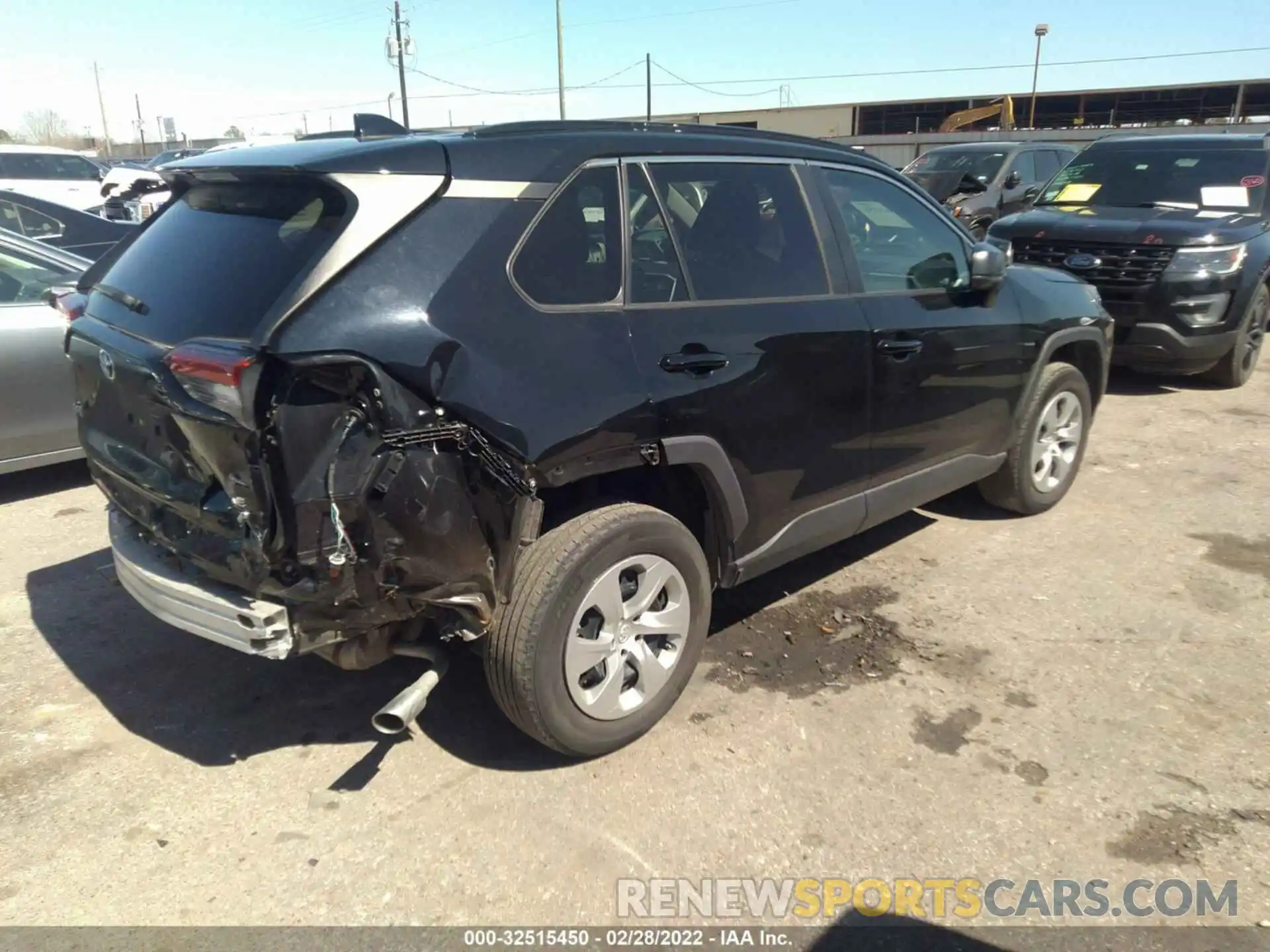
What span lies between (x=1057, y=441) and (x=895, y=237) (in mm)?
1791

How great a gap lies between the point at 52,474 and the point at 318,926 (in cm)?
469

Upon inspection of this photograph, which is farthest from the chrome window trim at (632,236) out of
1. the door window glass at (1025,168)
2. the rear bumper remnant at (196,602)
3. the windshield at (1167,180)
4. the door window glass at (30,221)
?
the door window glass at (1025,168)

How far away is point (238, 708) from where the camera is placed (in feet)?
11.2

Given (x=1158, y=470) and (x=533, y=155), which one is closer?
(x=533, y=155)

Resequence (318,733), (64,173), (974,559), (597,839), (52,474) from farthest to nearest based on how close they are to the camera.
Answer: (64,173)
(52,474)
(974,559)
(318,733)
(597,839)

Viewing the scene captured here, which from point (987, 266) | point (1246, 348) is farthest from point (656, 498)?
point (1246, 348)

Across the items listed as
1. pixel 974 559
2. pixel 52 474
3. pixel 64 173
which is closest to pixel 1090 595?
pixel 974 559

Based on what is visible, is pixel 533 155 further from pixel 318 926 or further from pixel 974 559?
pixel 974 559

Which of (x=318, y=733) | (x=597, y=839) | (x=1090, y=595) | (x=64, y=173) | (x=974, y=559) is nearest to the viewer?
(x=597, y=839)

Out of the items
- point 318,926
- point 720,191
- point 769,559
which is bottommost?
point 318,926

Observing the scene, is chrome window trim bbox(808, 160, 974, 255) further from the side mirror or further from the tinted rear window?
the tinted rear window

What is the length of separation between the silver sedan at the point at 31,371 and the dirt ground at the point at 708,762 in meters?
0.99

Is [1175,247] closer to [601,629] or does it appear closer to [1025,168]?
[601,629]

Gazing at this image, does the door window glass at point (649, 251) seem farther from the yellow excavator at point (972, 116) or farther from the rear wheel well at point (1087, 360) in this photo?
the yellow excavator at point (972, 116)
